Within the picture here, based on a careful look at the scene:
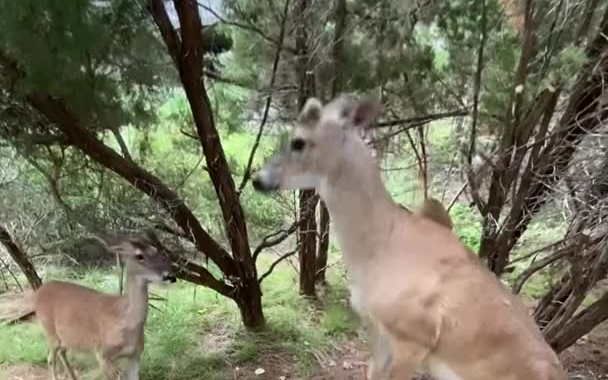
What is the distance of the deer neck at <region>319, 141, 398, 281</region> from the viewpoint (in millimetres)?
2666

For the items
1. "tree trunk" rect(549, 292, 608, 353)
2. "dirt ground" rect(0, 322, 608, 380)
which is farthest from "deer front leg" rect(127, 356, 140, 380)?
"tree trunk" rect(549, 292, 608, 353)

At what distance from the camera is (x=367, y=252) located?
2.67m

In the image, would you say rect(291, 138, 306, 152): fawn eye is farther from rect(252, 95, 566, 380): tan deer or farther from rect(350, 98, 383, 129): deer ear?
rect(350, 98, 383, 129): deer ear

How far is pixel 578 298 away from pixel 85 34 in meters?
1.88

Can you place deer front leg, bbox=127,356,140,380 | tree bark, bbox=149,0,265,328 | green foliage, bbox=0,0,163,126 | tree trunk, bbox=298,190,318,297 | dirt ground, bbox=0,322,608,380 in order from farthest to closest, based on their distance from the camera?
tree trunk, bbox=298,190,318,297, dirt ground, bbox=0,322,608,380, deer front leg, bbox=127,356,140,380, tree bark, bbox=149,0,265,328, green foliage, bbox=0,0,163,126

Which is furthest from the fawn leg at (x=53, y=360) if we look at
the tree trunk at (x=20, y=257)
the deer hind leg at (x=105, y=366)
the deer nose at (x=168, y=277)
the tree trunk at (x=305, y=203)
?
the tree trunk at (x=305, y=203)

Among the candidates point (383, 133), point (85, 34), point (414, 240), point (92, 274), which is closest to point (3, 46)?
point (85, 34)

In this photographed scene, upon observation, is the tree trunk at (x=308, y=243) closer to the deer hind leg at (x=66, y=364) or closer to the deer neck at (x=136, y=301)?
the deer neck at (x=136, y=301)

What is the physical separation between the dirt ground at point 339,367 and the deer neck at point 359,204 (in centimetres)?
147

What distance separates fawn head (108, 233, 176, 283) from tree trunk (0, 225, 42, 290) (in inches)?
26.7

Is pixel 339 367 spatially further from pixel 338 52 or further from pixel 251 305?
pixel 338 52

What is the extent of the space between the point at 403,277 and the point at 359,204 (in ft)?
0.80

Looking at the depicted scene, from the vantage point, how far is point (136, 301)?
12.0 feet

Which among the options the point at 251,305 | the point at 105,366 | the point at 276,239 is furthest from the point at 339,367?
the point at 105,366
